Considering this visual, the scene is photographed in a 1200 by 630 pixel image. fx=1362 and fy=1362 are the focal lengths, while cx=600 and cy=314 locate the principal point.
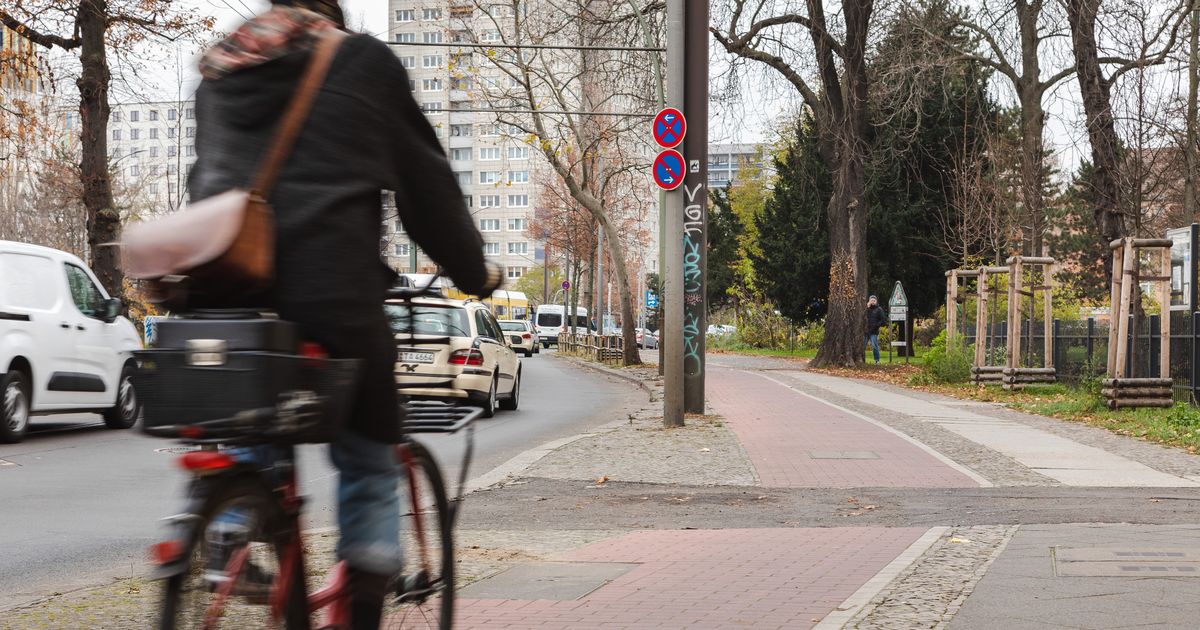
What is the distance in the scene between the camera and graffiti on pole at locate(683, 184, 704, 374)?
1620 cm

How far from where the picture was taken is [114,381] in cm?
1506

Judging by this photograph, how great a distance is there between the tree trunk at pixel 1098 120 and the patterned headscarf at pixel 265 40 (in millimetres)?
21536

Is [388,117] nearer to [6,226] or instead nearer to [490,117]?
[490,117]

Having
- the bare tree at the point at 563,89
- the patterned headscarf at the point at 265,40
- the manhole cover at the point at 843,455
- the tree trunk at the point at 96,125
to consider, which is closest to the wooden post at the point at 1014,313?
the bare tree at the point at 563,89

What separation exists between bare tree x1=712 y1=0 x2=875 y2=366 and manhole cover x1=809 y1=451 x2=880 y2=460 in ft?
55.5

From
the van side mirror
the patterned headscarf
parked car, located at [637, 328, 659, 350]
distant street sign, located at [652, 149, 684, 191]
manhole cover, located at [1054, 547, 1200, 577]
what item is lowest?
parked car, located at [637, 328, 659, 350]

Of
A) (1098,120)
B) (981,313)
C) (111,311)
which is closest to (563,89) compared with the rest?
(981,313)

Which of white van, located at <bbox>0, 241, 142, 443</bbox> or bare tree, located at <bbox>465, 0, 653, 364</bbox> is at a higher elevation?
bare tree, located at <bbox>465, 0, 653, 364</bbox>

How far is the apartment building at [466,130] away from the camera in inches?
1183

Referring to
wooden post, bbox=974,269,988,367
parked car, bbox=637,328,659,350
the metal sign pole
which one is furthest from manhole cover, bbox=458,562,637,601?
parked car, bbox=637,328,659,350

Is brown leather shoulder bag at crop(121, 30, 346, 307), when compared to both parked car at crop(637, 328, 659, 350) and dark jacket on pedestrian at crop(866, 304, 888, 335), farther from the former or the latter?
parked car at crop(637, 328, 659, 350)

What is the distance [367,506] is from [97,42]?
875 inches

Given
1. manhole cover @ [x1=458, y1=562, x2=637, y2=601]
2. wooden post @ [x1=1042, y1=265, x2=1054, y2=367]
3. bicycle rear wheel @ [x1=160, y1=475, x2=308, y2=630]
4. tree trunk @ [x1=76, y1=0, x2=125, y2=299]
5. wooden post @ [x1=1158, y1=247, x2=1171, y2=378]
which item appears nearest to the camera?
bicycle rear wheel @ [x1=160, y1=475, x2=308, y2=630]

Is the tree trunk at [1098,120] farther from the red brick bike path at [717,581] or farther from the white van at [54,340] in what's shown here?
the red brick bike path at [717,581]
